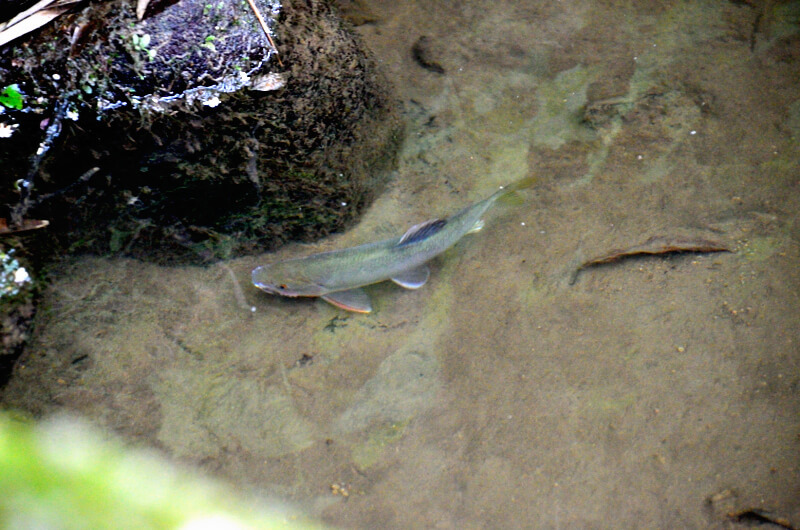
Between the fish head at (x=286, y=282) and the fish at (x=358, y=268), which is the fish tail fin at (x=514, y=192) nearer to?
the fish at (x=358, y=268)

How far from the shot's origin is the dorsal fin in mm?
3537

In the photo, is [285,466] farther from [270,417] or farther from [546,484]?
[546,484]

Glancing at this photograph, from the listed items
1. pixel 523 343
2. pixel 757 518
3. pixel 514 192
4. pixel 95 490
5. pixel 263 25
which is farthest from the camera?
pixel 514 192

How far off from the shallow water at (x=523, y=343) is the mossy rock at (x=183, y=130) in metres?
0.29

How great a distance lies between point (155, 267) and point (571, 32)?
4.53 metres

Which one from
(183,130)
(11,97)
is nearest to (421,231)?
(183,130)

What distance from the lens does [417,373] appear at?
3.28 m

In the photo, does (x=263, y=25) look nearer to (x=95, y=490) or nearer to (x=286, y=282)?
(x=286, y=282)

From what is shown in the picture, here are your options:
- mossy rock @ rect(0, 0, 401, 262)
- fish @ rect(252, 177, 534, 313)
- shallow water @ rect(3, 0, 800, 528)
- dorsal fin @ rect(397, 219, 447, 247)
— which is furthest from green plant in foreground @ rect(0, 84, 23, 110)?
dorsal fin @ rect(397, 219, 447, 247)

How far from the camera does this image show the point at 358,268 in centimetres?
349

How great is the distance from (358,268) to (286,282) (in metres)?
0.50

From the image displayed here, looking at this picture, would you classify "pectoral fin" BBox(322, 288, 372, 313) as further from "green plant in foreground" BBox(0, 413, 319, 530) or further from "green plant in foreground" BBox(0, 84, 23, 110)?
"green plant in foreground" BBox(0, 84, 23, 110)

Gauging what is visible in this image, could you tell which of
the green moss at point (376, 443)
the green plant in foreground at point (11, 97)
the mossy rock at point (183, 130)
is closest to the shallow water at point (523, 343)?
the green moss at point (376, 443)

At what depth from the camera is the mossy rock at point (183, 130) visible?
3508mm
